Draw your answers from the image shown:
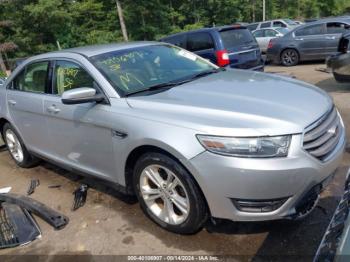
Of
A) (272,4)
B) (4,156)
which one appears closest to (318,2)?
(272,4)

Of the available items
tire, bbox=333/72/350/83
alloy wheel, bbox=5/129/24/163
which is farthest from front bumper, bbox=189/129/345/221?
tire, bbox=333/72/350/83

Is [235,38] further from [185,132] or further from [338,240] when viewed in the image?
[338,240]

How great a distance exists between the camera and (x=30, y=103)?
174 inches

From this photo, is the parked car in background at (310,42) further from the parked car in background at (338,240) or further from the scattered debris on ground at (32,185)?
the parked car in background at (338,240)

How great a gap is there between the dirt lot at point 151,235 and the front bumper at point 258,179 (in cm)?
38

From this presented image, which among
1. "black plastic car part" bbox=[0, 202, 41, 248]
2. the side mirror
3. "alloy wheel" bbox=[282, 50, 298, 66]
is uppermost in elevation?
the side mirror

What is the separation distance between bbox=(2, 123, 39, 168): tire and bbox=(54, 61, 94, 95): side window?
1.37 m

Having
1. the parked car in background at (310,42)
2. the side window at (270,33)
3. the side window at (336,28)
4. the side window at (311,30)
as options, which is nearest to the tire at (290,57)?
the parked car in background at (310,42)

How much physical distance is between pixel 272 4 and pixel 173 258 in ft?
174

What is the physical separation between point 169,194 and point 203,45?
6.01 metres

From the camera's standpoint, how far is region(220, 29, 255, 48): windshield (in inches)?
321

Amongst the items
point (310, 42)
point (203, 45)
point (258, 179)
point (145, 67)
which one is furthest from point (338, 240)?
point (310, 42)

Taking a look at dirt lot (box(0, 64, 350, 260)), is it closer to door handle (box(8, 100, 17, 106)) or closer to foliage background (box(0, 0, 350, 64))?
door handle (box(8, 100, 17, 106))

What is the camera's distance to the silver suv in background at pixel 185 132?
2.63 m
